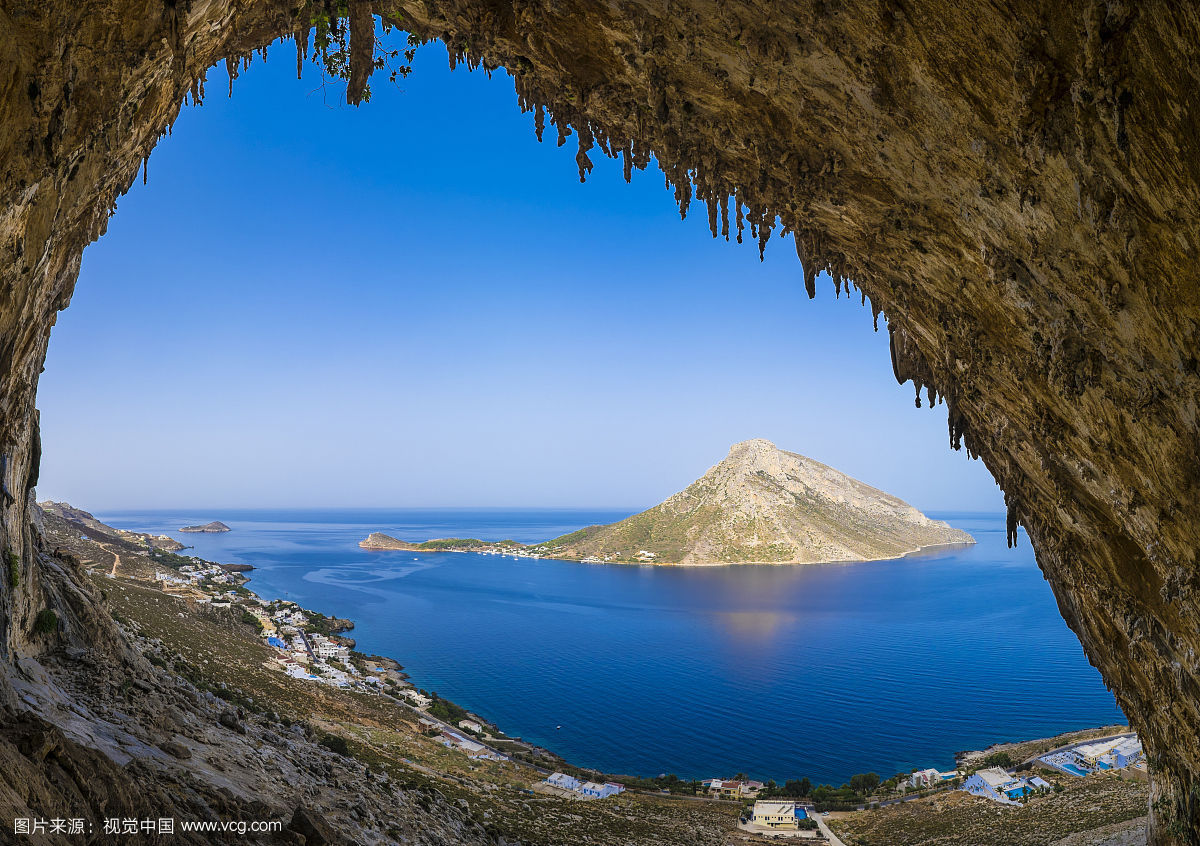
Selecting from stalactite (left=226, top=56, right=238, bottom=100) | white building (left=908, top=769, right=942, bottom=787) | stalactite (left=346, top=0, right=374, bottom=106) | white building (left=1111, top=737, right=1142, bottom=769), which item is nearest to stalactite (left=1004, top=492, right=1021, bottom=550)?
stalactite (left=346, top=0, right=374, bottom=106)

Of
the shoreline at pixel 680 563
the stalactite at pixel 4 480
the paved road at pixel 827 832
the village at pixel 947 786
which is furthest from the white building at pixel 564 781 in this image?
the shoreline at pixel 680 563

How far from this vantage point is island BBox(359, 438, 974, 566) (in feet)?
453

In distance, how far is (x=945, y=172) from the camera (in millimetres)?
5754

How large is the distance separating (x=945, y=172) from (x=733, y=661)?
211ft

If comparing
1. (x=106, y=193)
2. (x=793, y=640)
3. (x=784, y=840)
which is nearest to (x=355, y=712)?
(x=784, y=840)

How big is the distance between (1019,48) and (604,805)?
95.2 feet

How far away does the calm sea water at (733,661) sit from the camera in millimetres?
40781

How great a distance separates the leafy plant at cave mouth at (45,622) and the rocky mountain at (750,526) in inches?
5023

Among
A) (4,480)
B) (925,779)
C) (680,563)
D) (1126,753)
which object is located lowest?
(680,563)

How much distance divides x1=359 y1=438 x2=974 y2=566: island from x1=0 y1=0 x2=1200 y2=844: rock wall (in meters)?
129

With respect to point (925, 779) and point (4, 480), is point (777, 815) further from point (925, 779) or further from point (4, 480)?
point (4, 480)

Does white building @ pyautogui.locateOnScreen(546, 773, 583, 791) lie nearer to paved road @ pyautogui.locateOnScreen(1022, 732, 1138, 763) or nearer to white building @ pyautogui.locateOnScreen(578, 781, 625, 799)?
white building @ pyautogui.locateOnScreen(578, 781, 625, 799)

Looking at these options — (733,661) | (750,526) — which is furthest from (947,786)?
(750,526)

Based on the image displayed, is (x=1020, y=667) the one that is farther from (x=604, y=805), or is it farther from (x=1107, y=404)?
(x=1107, y=404)
